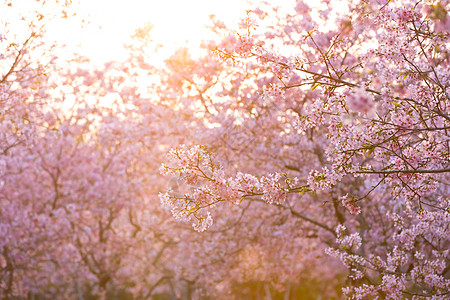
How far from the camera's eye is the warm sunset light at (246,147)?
6848 millimetres

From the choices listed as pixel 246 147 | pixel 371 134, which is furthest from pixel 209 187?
pixel 246 147

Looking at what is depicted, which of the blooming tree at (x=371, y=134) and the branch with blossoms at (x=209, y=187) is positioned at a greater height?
the blooming tree at (x=371, y=134)

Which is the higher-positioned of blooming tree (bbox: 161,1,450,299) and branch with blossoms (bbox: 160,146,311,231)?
blooming tree (bbox: 161,1,450,299)

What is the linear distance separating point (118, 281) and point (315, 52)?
20.4 meters

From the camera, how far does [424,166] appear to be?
7.41 metres

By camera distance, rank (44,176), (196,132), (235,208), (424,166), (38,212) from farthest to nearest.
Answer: (44,176) → (38,212) → (235,208) → (196,132) → (424,166)

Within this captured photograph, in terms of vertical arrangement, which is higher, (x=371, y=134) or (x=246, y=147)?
(x=246, y=147)

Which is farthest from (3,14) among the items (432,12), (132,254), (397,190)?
(132,254)

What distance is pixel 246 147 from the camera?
594 inches

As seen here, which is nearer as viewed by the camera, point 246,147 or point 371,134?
point 371,134

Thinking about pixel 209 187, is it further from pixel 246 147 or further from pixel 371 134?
pixel 246 147

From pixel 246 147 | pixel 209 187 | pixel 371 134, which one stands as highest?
pixel 246 147

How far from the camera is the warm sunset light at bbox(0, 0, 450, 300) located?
6.85 meters

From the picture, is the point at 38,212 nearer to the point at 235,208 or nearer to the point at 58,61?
the point at 235,208
